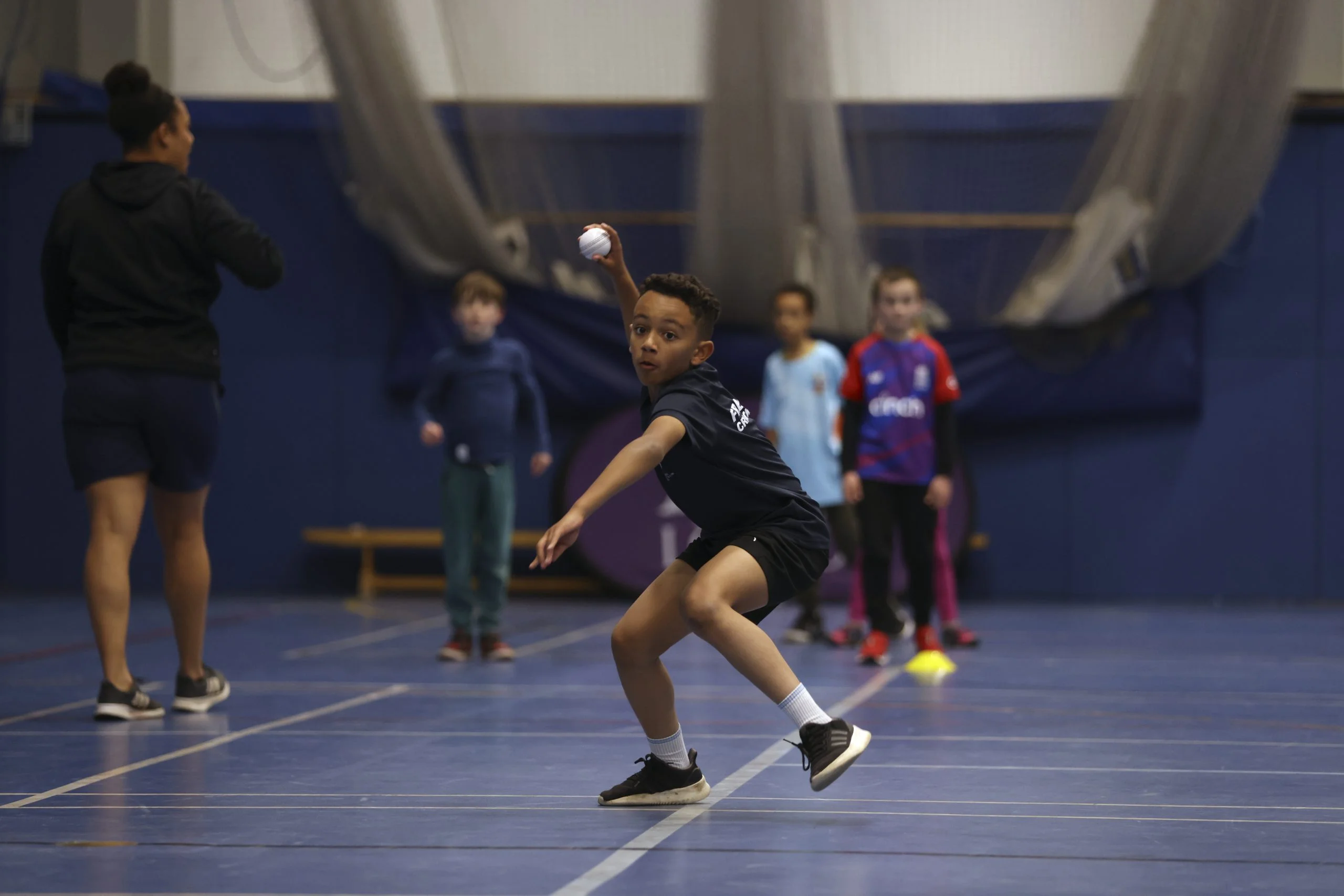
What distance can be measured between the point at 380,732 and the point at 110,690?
2.69 ft

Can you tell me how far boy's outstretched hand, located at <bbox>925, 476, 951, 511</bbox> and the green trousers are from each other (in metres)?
1.63

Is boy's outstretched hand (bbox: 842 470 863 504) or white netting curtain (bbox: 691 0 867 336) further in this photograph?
white netting curtain (bbox: 691 0 867 336)

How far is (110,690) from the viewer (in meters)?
4.62

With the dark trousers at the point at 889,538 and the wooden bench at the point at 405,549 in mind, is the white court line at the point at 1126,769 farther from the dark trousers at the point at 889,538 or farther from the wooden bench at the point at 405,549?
the wooden bench at the point at 405,549

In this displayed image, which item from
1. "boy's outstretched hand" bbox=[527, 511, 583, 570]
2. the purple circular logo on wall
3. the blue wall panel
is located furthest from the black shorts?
the purple circular logo on wall

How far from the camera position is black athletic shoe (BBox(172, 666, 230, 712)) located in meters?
4.80

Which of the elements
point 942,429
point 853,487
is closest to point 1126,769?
point 853,487

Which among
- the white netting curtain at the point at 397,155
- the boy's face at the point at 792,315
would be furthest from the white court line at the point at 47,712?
the white netting curtain at the point at 397,155

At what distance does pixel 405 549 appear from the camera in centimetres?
988

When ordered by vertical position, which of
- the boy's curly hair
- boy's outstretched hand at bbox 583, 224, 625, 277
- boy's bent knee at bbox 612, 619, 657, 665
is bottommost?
boy's bent knee at bbox 612, 619, 657, 665

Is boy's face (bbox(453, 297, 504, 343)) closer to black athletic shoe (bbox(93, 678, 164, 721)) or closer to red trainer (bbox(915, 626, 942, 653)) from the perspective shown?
red trainer (bbox(915, 626, 942, 653))

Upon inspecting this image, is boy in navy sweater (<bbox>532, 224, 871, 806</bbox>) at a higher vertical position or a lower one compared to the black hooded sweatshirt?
lower

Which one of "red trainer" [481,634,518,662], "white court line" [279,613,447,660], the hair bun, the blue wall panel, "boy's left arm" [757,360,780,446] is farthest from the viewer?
the blue wall panel

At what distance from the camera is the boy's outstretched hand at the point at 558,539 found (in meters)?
2.83
